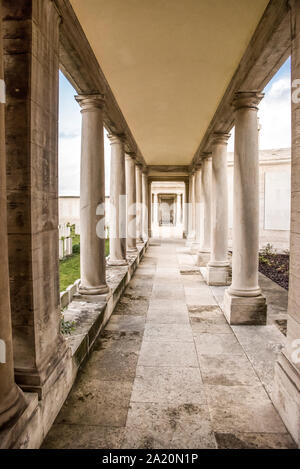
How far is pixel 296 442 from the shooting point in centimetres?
384

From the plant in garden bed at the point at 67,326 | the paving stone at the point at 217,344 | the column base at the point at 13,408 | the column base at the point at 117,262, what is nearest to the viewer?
the column base at the point at 13,408

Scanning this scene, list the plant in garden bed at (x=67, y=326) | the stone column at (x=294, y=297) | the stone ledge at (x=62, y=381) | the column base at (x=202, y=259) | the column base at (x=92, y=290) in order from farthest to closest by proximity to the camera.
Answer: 1. the column base at (x=202, y=259)
2. the column base at (x=92, y=290)
3. the plant in garden bed at (x=67, y=326)
4. the stone column at (x=294, y=297)
5. the stone ledge at (x=62, y=381)

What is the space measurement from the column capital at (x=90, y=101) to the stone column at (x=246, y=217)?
3590mm

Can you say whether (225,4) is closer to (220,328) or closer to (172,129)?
(220,328)

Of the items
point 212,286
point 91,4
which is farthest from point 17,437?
point 212,286

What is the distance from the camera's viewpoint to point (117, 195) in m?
12.2

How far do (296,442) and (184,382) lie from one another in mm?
1926

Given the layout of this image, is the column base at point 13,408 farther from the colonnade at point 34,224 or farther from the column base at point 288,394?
the column base at point 288,394

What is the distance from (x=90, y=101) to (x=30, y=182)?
499 cm

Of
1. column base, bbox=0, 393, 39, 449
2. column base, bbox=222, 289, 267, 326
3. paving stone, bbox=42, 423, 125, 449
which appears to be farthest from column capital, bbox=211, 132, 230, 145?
column base, bbox=0, 393, 39, 449

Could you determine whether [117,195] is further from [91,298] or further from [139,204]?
[139,204]

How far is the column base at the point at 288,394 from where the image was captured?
3873mm

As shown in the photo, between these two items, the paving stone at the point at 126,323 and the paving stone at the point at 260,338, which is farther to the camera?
the paving stone at the point at 126,323

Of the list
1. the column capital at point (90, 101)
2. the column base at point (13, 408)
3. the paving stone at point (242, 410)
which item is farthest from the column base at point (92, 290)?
the column capital at point (90, 101)
